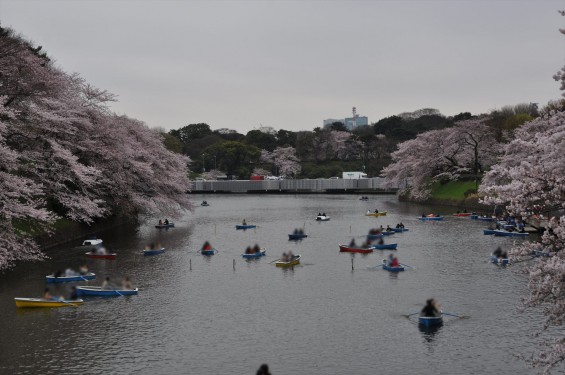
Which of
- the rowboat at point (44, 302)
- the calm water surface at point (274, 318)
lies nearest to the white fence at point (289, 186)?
the calm water surface at point (274, 318)

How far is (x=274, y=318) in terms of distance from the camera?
113 ft

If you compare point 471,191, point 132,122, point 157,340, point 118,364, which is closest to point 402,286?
point 157,340

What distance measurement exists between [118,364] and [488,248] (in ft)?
135

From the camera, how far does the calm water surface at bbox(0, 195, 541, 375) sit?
90.1ft

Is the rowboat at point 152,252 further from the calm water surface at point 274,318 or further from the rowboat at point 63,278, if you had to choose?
the rowboat at point 63,278

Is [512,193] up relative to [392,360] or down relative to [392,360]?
up

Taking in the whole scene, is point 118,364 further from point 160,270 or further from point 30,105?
point 30,105

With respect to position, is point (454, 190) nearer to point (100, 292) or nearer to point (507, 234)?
point (507, 234)

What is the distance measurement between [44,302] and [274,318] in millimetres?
14220

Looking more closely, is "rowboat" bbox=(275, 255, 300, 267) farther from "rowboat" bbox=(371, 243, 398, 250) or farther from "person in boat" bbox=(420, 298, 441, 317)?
"person in boat" bbox=(420, 298, 441, 317)

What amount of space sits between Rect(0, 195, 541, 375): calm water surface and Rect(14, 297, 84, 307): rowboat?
0.50m

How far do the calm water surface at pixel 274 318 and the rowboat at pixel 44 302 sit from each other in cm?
50

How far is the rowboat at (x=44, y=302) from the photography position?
35975 millimetres

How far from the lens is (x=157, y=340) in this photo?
30.6 m
